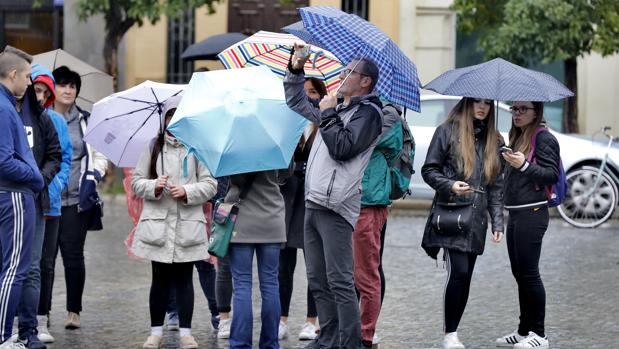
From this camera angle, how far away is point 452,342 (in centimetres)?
922

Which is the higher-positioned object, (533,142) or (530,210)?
(533,142)

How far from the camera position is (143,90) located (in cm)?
969

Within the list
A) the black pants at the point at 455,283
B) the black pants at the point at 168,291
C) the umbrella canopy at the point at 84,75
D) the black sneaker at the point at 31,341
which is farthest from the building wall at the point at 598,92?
the black sneaker at the point at 31,341

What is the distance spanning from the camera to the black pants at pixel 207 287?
1017cm

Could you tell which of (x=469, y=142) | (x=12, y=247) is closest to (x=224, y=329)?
(x=12, y=247)

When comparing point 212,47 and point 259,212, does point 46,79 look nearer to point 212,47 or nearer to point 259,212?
point 259,212

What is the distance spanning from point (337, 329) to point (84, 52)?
16926 millimetres

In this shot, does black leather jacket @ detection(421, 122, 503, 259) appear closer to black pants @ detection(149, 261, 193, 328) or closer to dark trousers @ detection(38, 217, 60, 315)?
black pants @ detection(149, 261, 193, 328)

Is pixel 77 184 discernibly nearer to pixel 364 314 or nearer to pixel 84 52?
pixel 364 314

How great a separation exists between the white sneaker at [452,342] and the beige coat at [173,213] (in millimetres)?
1709

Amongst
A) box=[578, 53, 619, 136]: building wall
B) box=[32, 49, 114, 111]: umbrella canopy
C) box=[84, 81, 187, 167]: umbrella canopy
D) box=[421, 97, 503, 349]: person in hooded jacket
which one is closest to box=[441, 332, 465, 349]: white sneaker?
box=[421, 97, 503, 349]: person in hooded jacket

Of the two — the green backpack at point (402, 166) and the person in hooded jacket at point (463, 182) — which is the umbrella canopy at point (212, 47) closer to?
the green backpack at point (402, 166)

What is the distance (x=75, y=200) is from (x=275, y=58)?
6.01 ft

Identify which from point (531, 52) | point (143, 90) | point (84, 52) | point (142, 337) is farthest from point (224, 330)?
point (84, 52)
